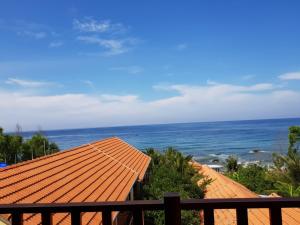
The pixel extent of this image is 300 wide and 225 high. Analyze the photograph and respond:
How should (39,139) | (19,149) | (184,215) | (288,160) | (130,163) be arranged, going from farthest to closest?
(39,139), (19,149), (288,160), (130,163), (184,215)

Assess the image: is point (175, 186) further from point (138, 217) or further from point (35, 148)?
point (35, 148)

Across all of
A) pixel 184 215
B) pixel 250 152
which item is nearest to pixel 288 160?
pixel 184 215

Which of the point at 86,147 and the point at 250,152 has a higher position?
the point at 86,147

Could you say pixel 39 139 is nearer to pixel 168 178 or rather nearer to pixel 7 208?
pixel 168 178

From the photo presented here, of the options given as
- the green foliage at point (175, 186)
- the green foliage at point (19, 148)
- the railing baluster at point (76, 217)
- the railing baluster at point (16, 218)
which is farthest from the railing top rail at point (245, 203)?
the green foliage at point (19, 148)

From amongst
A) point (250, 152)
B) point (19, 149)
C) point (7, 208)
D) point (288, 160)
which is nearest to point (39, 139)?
point (19, 149)

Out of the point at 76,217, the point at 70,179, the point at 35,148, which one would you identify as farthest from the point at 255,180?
the point at 76,217

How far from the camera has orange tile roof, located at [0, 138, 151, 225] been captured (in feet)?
23.4

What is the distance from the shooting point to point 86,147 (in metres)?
15.1

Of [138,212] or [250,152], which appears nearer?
[138,212]

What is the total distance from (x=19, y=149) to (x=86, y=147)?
2193 cm

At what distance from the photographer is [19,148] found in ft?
113

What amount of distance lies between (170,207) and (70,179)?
808cm

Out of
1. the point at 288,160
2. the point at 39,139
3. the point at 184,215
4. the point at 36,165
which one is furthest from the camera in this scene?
the point at 39,139
